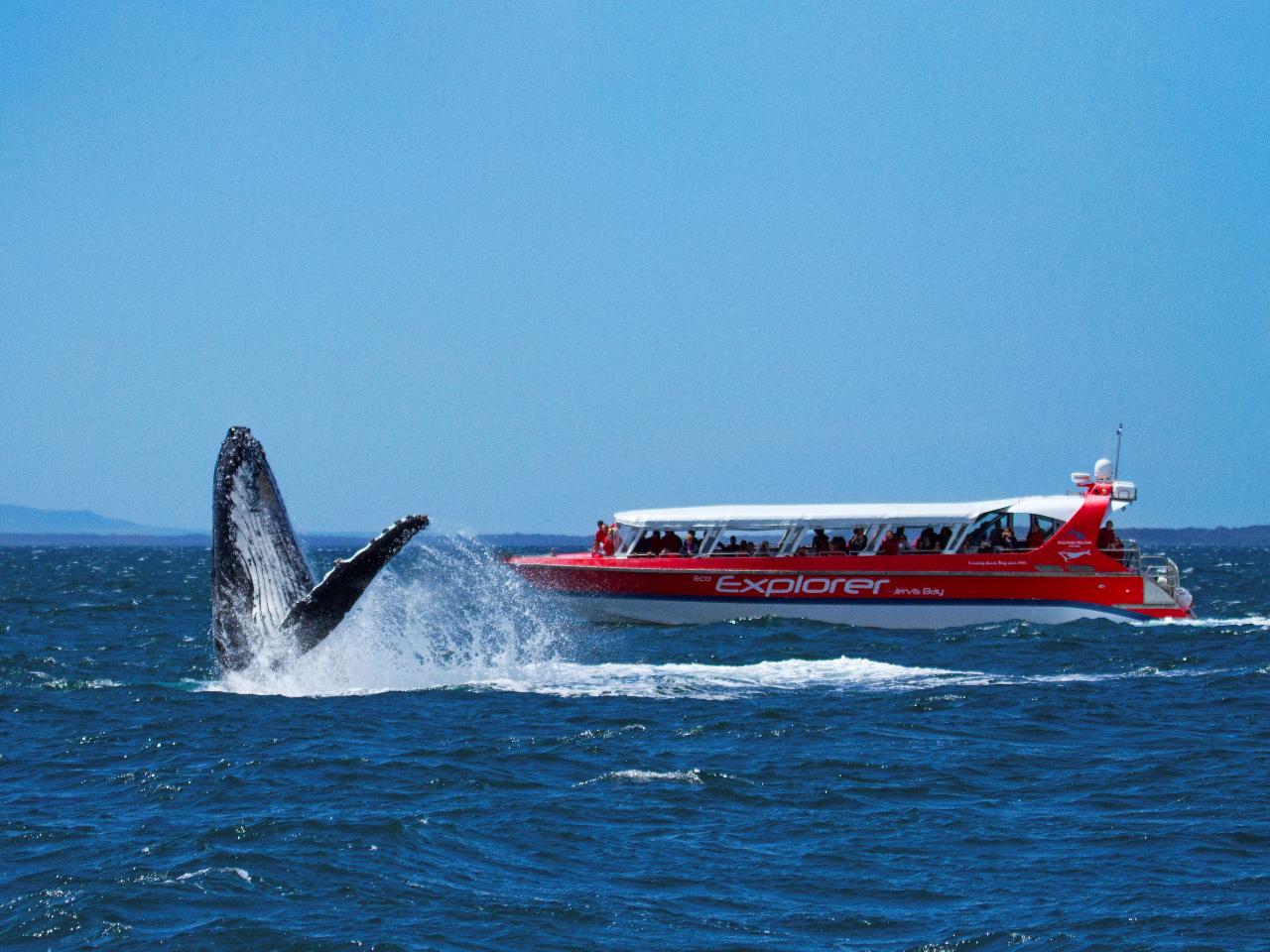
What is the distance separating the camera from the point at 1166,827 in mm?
11508

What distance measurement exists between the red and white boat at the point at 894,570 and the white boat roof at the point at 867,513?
2 centimetres

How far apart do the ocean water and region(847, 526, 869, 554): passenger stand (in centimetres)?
712

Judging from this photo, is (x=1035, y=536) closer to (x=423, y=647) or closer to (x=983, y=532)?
(x=983, y=532)

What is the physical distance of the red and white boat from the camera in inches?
1155

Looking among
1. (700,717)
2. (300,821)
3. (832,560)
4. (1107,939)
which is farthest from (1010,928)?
(832,560)

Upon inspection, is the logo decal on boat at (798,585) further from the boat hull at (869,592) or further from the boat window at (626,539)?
the boat window at (626,539)

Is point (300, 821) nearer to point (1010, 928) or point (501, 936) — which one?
point (501, 936)

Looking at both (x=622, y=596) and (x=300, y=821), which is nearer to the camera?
(x=300, y=821)

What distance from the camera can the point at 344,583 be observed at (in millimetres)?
11172

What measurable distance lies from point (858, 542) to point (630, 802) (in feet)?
60.3

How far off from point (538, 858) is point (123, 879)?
2719 millimetres

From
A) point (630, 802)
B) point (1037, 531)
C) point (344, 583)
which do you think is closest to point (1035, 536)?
point (1037, 531)

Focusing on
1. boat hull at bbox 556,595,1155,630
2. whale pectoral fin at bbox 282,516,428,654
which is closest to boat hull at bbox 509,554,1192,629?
boat hull at bbox 556,595,1155,630

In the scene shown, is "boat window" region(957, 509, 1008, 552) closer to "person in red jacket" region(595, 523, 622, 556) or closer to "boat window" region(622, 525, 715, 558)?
"boat window" region(622, 525, 715, 558)
